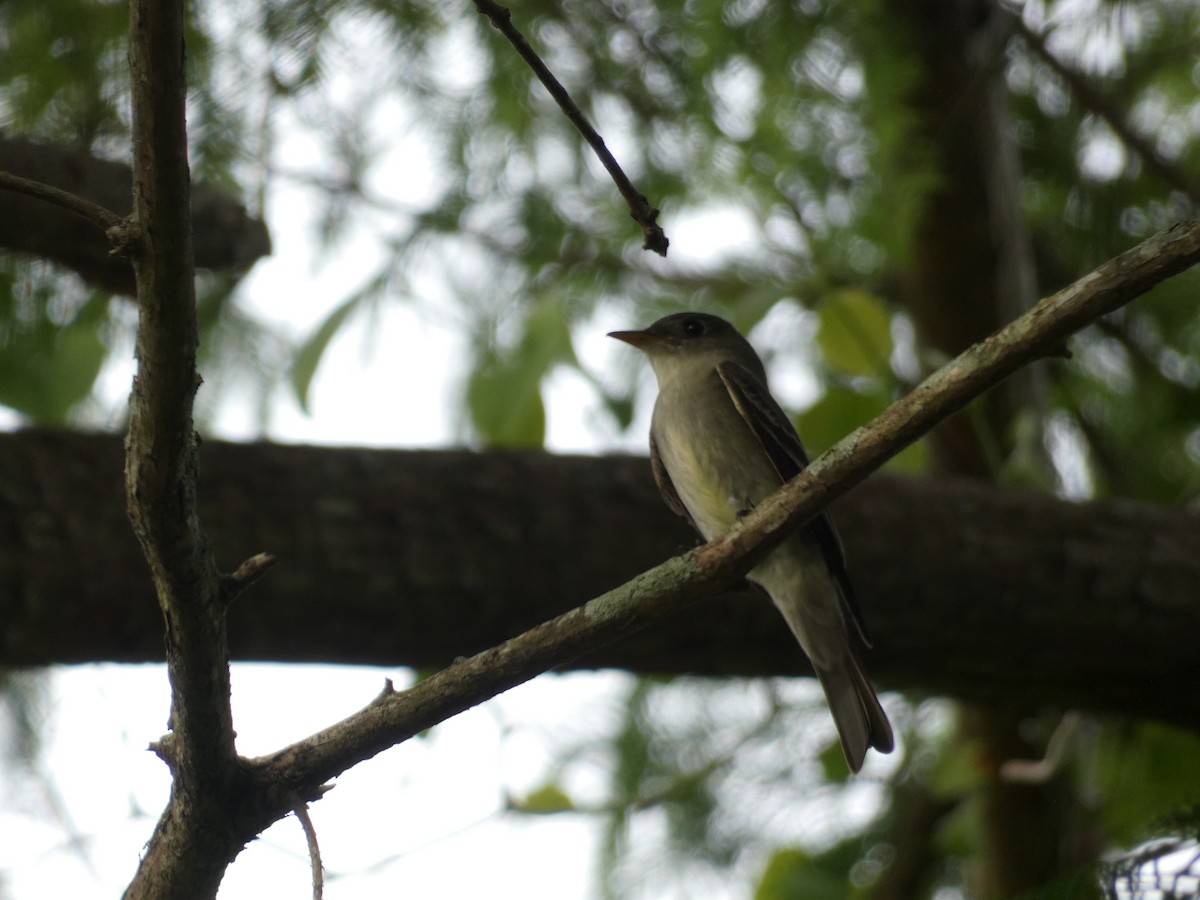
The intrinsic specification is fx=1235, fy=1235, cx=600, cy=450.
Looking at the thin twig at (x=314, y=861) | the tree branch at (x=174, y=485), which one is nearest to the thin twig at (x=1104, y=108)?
the tree branch at (x=174, y=485)

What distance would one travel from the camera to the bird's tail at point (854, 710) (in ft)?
10.7

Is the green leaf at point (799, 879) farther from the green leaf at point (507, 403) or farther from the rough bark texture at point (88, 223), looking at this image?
the rough bark texture at point (88, 223)

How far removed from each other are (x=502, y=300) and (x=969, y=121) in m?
2.13

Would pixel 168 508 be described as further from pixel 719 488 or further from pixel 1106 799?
pixel 1106 799

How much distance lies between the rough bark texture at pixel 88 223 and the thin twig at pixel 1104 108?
9.17 ft

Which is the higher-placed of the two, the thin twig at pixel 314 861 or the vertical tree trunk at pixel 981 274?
the vertical tree trunk at pixel 981 274

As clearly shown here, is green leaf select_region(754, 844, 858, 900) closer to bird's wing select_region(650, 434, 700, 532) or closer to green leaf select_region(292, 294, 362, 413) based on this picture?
bird's wing select_region(650, 434, 700, 532)

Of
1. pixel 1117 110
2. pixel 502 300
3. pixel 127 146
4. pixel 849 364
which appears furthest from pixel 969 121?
pixel 127 146

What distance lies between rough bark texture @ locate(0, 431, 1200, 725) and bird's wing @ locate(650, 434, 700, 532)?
11 centimetres

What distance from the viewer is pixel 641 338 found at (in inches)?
167

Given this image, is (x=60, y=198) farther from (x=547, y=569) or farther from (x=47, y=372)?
(x=47, y=372)

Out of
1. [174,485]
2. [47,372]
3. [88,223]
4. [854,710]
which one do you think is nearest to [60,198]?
[174,485]

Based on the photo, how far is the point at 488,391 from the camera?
412 centimetres

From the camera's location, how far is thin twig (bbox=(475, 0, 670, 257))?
1846 mm
